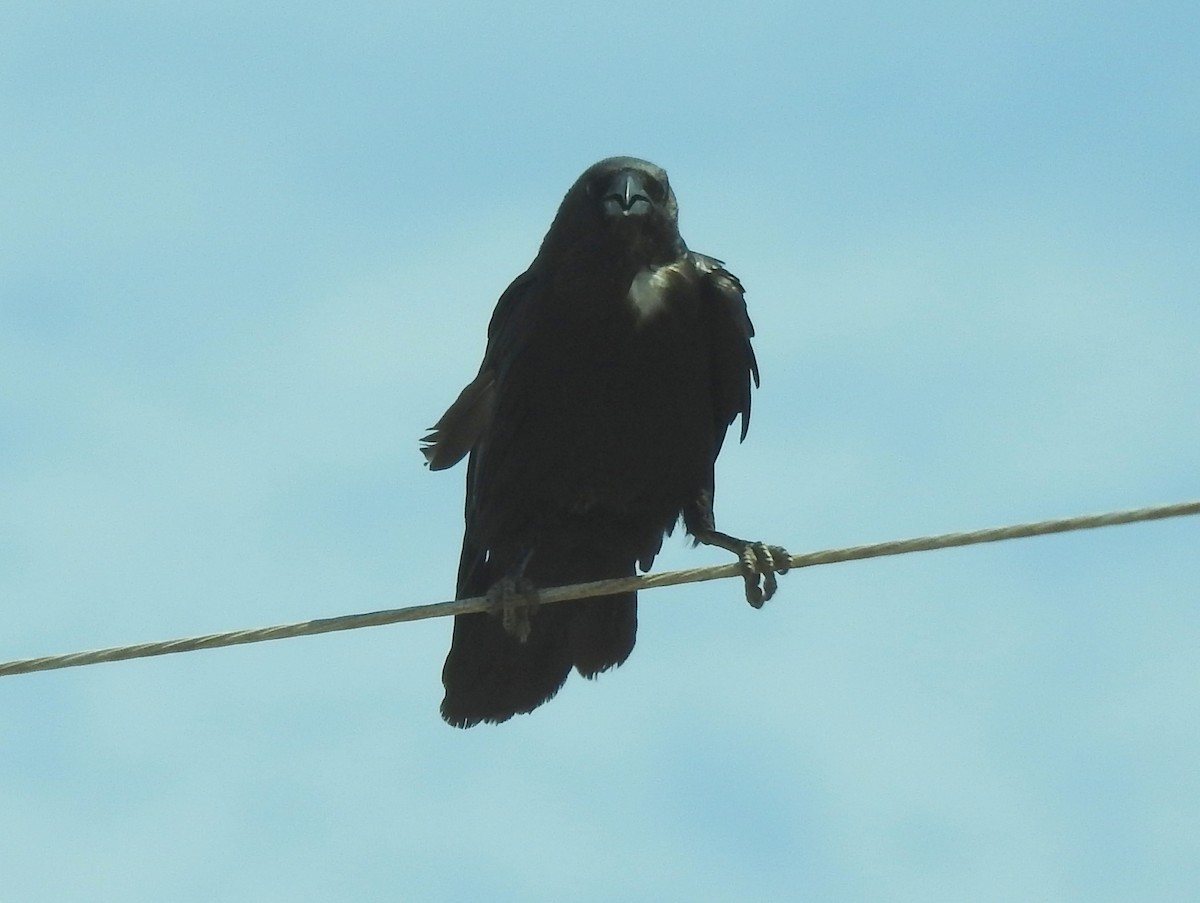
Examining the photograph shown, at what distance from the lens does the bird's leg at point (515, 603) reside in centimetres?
673

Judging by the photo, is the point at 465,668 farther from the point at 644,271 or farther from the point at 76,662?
the point at 76,662

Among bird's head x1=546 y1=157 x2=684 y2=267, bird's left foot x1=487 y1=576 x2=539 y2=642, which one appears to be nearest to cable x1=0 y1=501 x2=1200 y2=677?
bird's left foot x1=487 y1=576 x2=539 y2=642

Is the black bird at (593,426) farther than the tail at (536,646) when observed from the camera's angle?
No

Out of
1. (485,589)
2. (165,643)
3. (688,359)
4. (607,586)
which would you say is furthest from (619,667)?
(165,643)

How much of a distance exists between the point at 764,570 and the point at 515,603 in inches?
33.4

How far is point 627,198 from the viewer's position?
24.1 feet

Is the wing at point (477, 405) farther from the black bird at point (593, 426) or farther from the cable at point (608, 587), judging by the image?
the cable at point (608, 587)

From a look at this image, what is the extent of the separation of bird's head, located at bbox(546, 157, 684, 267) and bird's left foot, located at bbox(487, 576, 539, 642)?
1.32 m

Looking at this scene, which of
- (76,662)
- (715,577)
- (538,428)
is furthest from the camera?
(538,428)

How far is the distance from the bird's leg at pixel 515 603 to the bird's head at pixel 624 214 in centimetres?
131

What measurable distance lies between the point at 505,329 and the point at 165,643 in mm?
2518

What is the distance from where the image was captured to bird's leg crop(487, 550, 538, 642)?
6730mm

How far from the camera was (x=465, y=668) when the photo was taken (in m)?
7.34

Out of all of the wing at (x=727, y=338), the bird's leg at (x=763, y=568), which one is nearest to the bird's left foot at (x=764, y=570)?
the bird's leg at (x=763, y=568)
